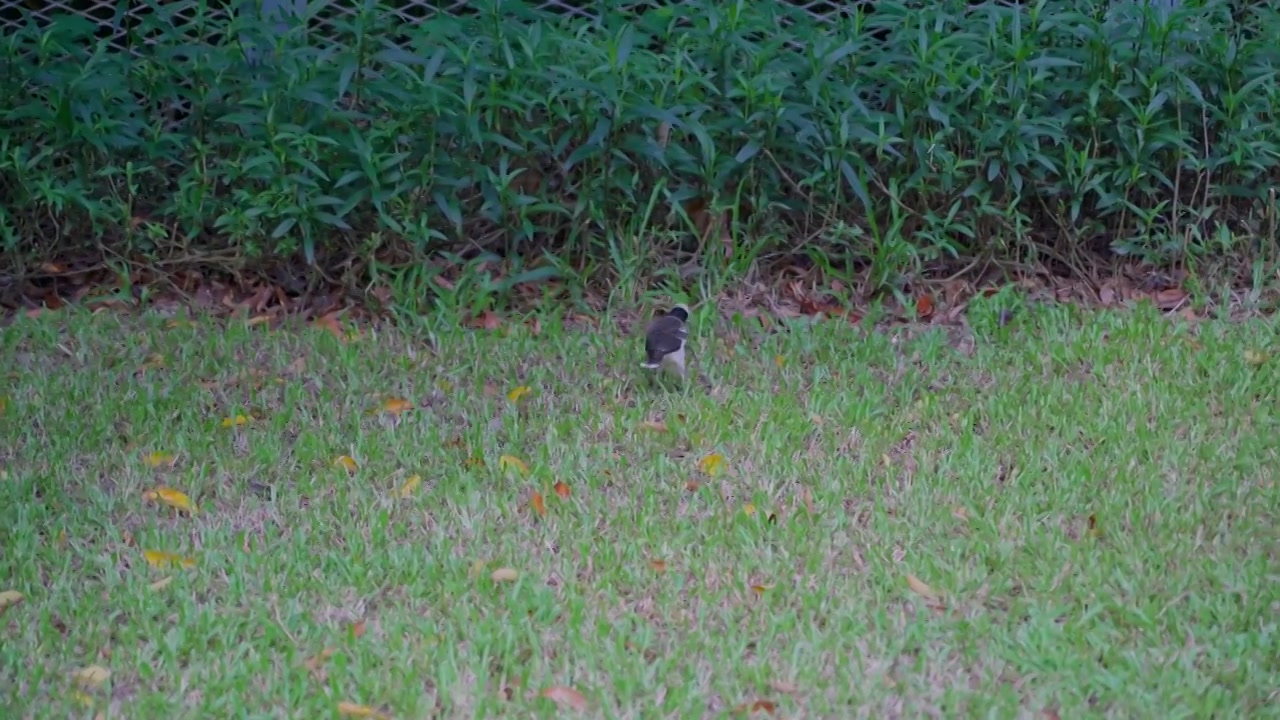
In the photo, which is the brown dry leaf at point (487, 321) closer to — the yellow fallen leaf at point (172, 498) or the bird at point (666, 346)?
the bird at point (666, 346)

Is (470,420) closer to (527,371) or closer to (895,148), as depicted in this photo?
(527,371)

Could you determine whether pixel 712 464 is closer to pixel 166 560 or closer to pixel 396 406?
pixel 396 406

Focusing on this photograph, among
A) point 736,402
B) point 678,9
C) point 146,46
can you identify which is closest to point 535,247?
point 678,9

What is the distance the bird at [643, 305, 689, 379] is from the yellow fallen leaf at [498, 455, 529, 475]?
653 millimetres

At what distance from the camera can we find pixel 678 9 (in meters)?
5.90

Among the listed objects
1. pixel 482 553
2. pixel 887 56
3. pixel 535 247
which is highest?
pixel 887 56

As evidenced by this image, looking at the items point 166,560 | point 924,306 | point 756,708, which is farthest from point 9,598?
point 924,306

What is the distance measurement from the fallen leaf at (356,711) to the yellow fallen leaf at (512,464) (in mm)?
1349

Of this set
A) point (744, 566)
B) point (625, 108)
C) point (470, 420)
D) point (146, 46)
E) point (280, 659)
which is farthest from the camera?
point (146, 46)

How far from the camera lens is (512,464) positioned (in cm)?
436

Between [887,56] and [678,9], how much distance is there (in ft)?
3.05

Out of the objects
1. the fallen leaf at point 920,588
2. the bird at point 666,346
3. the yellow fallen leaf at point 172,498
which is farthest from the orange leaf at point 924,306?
the yellow fallen leaf at point 172,498

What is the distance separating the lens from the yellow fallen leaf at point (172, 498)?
4113 millimetres

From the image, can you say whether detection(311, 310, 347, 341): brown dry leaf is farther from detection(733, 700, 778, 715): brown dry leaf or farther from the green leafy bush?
detection(733, 700, 778, 715): brown dry leaf
